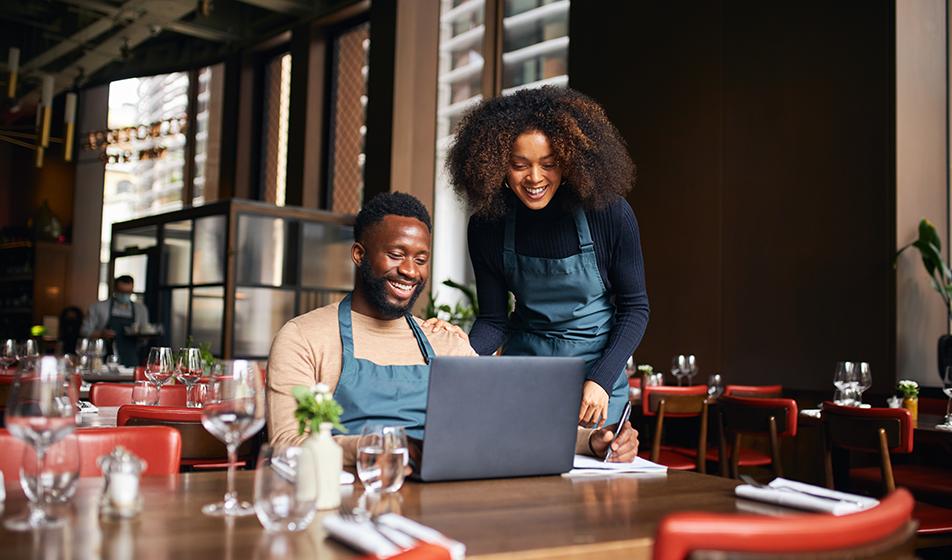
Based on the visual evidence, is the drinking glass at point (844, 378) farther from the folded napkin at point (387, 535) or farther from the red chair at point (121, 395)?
the folded napkin at point (387, 535)

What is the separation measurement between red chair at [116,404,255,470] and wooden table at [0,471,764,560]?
3.89ft

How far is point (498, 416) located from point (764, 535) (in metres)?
0.71

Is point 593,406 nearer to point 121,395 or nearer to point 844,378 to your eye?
point 121,395

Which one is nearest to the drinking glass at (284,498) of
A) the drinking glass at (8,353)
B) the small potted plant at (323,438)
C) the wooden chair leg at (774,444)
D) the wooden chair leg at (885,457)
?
the small potted plant at (323,438)

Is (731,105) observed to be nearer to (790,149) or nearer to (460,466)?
(790,149)

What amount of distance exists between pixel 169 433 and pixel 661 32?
585 centimetres

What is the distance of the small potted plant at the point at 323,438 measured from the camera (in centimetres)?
138

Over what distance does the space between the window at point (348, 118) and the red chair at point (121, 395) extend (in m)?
6.47

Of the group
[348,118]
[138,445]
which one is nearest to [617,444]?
[138,445]

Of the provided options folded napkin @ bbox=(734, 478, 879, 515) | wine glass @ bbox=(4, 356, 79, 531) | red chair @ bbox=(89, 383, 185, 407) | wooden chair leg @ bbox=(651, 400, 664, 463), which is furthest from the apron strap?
wooden chair leg @ bbox=(651, 400, 664, 463)

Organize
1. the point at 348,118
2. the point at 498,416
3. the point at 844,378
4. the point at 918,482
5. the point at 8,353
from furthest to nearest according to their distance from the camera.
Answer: the point at 348,118, the point at 844,378, the point at 8,353, the point at 918,482, the point at 498,416

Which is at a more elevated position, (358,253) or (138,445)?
(358,253)

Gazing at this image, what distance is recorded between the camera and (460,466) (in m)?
1.59

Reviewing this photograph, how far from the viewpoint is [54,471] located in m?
1.32
